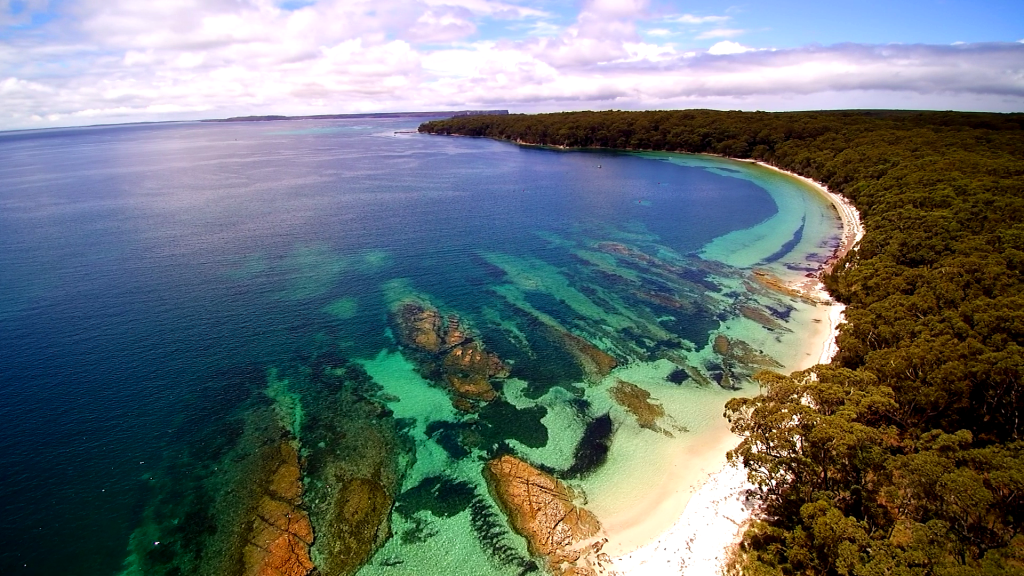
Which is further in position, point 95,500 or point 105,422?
point 105,422

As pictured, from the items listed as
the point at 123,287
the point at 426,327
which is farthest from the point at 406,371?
the point at 123,287

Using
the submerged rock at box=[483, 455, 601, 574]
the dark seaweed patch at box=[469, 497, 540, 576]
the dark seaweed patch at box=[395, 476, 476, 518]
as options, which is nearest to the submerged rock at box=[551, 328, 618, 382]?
the submerged rock at box=[483, 455, 601, 574]

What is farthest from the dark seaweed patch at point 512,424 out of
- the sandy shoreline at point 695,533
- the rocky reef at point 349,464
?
the sandy shoreline at point 695,533

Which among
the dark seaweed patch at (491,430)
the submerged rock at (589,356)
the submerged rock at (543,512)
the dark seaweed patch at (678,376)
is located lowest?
the submerged rock at (543,512)

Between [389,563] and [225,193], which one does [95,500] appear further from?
[225,193]

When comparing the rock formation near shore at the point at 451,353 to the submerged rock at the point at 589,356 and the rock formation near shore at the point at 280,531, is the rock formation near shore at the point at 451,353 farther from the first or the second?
the rock formation near shore at the point at 280,531

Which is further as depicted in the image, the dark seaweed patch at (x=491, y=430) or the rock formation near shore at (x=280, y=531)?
the dark seaweed patch at (x=491, y=430)

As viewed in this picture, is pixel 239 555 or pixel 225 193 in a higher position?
pixel 225 193

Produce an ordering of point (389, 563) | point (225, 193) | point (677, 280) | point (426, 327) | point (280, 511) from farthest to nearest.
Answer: point (225, 193) < point (677, 280) < point (426, 327) < point (280, 511) < point (389, 563)
